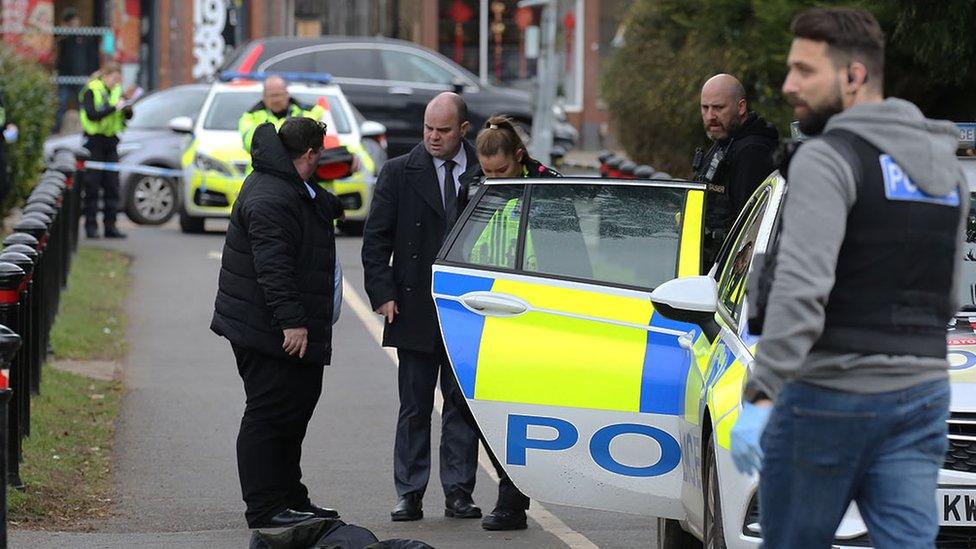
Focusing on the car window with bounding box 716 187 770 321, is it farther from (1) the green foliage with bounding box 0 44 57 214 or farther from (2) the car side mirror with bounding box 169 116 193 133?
(2) the car side mirror with bounding box 169 116 193 133

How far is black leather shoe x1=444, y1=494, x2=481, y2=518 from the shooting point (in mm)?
7910

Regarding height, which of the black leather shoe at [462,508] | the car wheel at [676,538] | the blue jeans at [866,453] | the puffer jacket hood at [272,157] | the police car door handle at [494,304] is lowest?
the black leather shoe at [462,508]

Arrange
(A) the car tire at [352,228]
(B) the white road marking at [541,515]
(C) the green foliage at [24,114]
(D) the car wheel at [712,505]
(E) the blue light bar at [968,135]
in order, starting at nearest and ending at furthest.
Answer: (D) the car wheel at [712,505], (E) the blue light bar at [968,135], (B) the white road marking at [541,515], (C) the green foliage at [24,114], (A) the car tire at [352,228]

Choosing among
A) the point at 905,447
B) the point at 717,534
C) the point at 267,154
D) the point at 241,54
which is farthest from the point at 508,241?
the point at 241,54

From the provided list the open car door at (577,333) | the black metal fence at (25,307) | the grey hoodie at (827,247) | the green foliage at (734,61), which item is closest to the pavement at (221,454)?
the black metal fence at (25,307)

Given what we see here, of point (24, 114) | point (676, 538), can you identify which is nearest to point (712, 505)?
point (676, 538)

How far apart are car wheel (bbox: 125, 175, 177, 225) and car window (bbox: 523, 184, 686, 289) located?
48.2ft

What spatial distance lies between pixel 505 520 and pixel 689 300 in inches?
94.3

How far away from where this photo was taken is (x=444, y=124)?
26.0 feet

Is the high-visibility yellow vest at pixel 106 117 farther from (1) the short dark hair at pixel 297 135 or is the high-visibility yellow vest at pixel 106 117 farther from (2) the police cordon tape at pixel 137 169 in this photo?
(1) the short dark hair at pixel 297 135

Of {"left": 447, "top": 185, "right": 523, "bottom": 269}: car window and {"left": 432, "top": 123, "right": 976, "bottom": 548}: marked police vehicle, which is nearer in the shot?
{"left": 432, "top": 123, "right": 976, "bottom": 548}: marked police vehicle

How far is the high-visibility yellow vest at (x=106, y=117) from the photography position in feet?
62.8

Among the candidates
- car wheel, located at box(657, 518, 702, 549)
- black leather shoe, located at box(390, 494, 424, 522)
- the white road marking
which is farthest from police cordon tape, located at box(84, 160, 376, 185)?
car wheel, located at box(657, 518, 702, 549)

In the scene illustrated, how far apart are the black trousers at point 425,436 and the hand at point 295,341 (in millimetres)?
771
